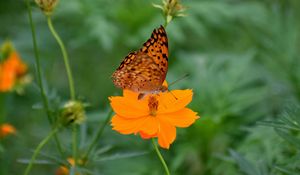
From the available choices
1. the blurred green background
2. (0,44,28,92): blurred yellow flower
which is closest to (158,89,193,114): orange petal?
the blurred green background

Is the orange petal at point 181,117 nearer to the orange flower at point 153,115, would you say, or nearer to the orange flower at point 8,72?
the orange flower at point 153,115

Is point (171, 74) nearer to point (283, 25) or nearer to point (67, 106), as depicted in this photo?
point (283, 25)

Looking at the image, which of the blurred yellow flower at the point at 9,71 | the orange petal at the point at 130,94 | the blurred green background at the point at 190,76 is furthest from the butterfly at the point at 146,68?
the blurred yellow flower at the point at 9,71

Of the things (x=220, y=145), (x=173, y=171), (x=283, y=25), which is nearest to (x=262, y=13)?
(x=283, y=25)

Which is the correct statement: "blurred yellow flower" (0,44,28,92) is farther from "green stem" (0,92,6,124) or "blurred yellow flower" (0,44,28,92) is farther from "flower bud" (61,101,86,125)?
"flower bud" (61,101,86,125)

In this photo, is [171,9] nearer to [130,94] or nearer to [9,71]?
[130,94]

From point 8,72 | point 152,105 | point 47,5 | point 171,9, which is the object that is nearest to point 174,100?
point 152,105
